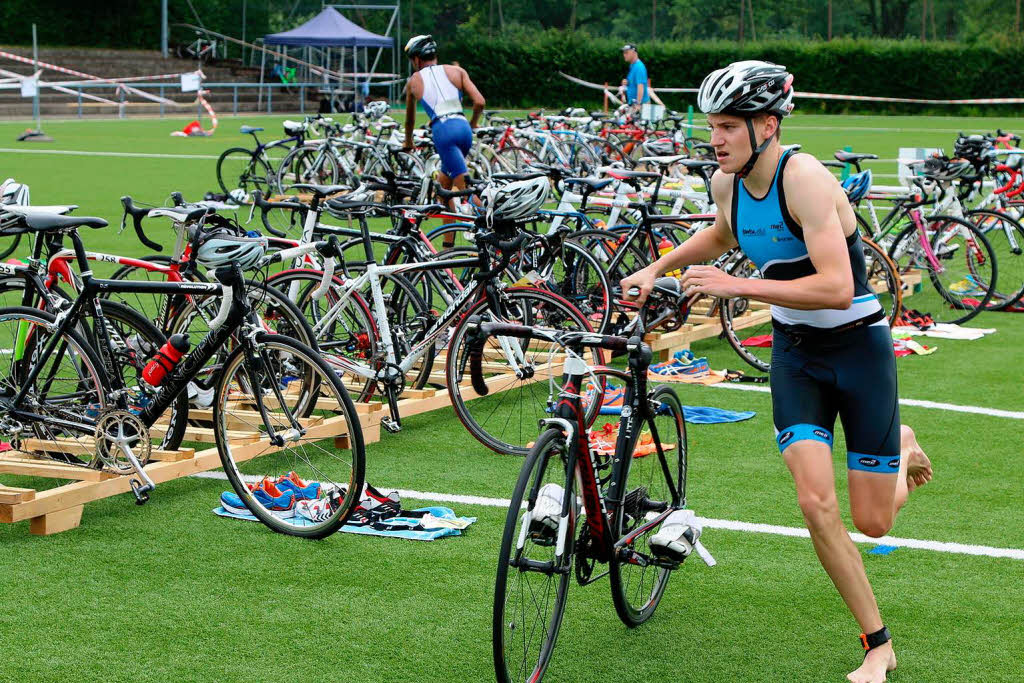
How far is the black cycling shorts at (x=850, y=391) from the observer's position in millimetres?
4266

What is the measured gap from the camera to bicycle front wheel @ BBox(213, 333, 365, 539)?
18.5 ft

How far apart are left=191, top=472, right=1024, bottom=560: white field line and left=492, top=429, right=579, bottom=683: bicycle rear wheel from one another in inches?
61.7

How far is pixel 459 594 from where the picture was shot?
502 cm

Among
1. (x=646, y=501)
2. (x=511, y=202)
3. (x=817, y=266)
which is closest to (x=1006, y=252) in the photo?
(x=511, y=202)

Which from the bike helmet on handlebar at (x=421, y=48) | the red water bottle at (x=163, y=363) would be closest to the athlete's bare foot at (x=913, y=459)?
the red water bottle at (x=163, y=363)

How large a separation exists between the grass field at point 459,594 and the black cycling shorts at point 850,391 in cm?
75

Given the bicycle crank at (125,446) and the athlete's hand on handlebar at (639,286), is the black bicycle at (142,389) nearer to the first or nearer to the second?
the bicycle crank at (125,446)

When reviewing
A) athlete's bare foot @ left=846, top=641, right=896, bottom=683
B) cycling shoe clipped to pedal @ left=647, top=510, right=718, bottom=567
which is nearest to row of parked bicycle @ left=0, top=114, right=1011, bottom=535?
cycling shoe clipped to pedal @ left=647, top=510, right=718, bottom=567

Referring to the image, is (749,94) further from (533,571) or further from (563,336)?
(533,571)

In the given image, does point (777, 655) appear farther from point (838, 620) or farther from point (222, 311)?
point (222, 311)

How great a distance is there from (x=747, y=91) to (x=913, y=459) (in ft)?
5.04

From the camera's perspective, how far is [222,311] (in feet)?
18.8

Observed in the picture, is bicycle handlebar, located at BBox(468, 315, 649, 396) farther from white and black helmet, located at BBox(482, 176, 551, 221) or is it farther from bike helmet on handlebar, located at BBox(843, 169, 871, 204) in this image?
bike helmet on handlebar, located at BBox(843, 169, 871, 204)

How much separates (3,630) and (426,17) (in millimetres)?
65233
